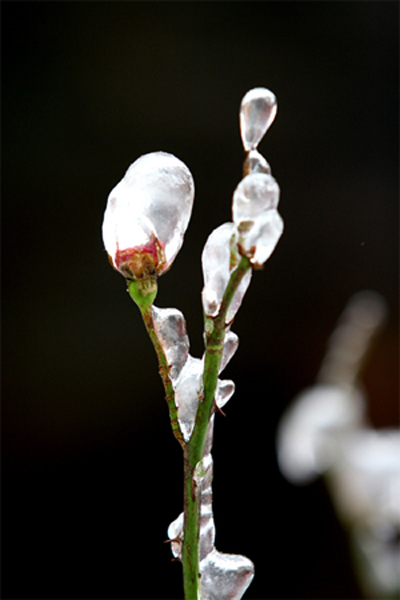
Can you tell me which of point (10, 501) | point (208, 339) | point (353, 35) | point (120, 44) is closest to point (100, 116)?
point (120, 44)

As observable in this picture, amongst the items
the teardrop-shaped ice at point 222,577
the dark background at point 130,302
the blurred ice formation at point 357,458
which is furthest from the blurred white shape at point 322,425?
the dark background at point 130,302

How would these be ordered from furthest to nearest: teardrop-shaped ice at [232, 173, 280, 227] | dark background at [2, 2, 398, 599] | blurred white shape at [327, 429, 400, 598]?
dark background at [2, 2, 398, 599] → blurred white shape at [327, 429, 400, 598] → teardrop-shaped ice at [232, 173, 280, 227]

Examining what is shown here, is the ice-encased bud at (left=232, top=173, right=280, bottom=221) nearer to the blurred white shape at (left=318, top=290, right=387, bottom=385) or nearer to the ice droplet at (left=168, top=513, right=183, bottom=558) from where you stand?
the ice droplet at (left=168, top=513, right=183, bottom=558)

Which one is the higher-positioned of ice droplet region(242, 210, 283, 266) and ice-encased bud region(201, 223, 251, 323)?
ice droplet region(242, 210, 283, 266)

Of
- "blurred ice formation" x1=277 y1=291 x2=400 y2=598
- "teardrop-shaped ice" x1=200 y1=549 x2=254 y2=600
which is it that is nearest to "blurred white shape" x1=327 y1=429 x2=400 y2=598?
"blurred ice formation" x1=277 y1=291 x2=400 y2=598

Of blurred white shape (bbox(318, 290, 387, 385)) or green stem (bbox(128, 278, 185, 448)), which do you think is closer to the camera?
green stem (bbox(128, 278, 185, 448))

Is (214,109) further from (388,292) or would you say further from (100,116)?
(388,292)
